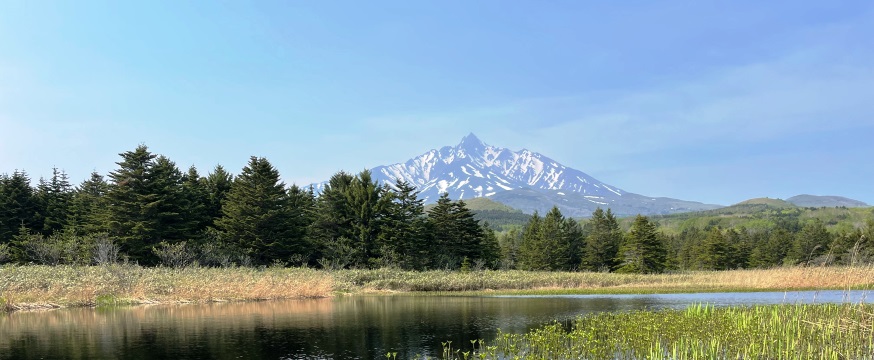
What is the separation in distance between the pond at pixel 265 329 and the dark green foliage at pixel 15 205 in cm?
5556

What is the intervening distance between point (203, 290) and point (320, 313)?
1550 cm

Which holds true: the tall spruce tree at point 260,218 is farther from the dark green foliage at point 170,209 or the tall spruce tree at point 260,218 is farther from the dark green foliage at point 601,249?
the dark green foliage at point 601,249

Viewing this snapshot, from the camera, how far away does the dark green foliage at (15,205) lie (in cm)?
8362

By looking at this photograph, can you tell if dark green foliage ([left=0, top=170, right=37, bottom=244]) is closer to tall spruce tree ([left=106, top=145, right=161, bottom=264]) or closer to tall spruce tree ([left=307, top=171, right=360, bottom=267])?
tall spruce tree ([left=106, top=145, right=161, bottom=264])

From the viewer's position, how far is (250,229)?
78.9 metres

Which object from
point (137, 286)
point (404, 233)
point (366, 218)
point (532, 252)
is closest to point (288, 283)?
point (137, 286)

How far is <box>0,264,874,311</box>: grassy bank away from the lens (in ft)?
145

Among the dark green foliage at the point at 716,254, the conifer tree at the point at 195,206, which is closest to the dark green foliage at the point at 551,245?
the dark green foliage at the point at 716,254

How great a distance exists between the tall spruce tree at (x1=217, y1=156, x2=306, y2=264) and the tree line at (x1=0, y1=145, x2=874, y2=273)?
0.53 feet

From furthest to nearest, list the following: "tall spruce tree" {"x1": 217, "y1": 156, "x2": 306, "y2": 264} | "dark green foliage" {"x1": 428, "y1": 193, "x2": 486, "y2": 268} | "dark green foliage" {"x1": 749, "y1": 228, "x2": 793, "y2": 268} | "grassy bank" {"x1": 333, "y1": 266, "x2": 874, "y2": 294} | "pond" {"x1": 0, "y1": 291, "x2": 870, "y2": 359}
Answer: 1. "dark green foliage" {"x1": 749, "y1": 228, "x2": 793, "y2": 268}
2. "dark green foliage" {"x1": 428, "y1": 193, "x2": 486, "y2": 268}
3. "tall spruce tree" {"x1": 217, "y1": 156, "x2": 306, "y2": 264}
4. "grassy bank" {"x1": 333, "y1": 266, "x2": 874, "y2": 294}
5. "pond" {"x1": 0, "y1": 291, "x2": 870, "y2": 359}

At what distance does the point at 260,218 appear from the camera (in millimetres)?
78375

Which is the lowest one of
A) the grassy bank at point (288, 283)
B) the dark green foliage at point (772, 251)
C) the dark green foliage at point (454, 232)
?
the dark green foliage at point (772, 251)

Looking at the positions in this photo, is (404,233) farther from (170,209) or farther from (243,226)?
(170,209)

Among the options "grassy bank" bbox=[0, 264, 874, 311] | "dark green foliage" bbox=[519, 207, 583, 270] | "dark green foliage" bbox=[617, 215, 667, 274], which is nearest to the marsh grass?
"grassy bank" bbox=[0, 264, 874, 311]
